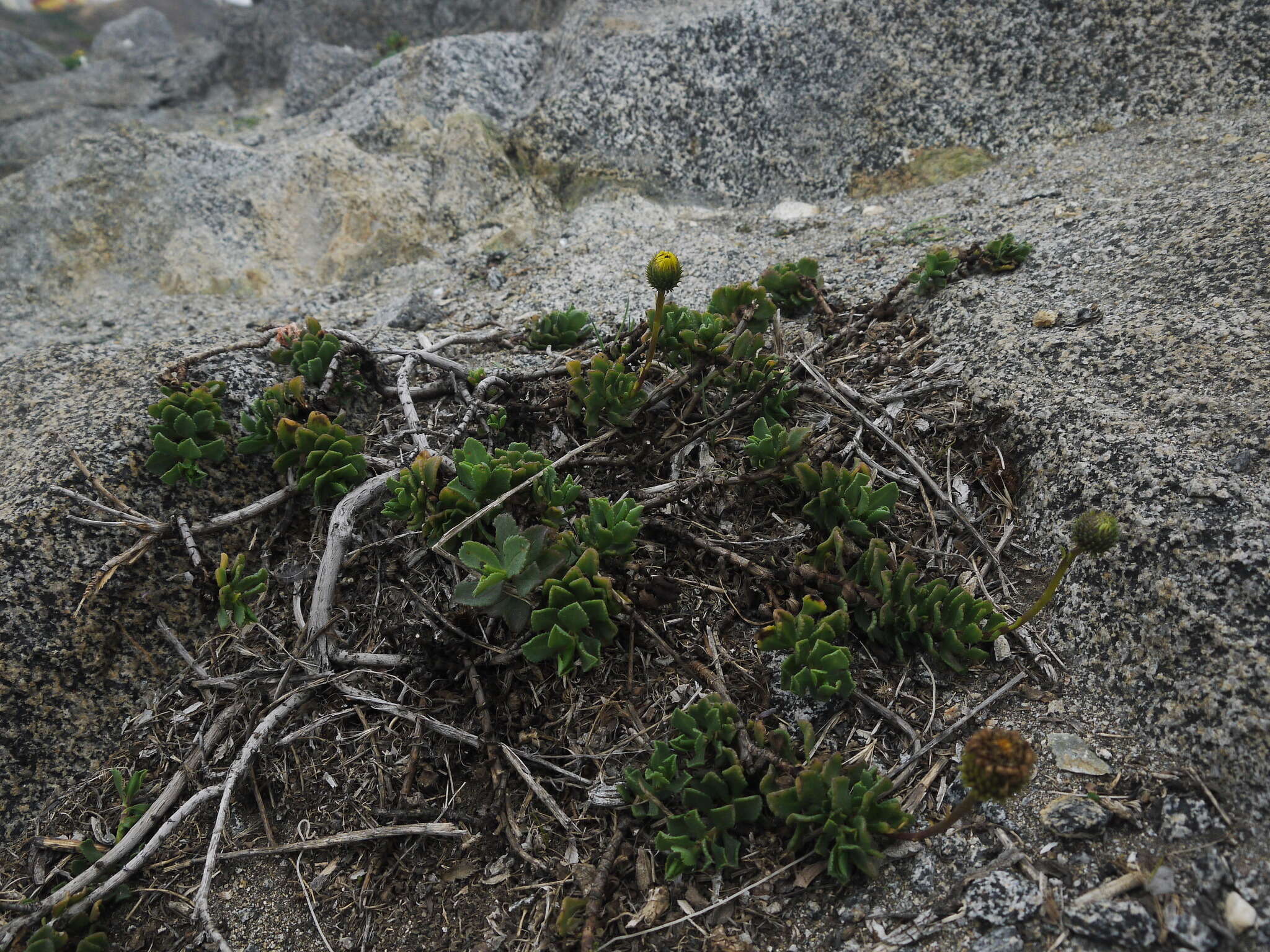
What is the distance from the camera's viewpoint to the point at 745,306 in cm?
330

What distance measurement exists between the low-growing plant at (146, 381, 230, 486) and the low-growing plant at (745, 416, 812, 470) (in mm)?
2012

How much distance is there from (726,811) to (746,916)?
0.25 meters

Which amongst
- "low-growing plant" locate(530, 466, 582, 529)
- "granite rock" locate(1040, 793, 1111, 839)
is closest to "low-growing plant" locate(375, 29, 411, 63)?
"low-growing plant" locate(530, 466, 582, 529)

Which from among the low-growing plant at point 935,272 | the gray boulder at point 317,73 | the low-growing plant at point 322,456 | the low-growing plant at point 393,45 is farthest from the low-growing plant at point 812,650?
the low-growing plant at point 393,45

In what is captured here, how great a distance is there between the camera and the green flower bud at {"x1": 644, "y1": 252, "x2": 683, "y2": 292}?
2.68 m

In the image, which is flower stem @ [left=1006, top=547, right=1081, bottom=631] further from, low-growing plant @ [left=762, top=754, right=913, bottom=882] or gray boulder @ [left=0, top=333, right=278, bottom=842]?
gray boulder @ [left=0, top=333, right=278, bottom=842]

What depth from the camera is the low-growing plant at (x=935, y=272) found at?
11.2 ft

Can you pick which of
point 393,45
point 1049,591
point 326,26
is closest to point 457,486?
point 1049,591

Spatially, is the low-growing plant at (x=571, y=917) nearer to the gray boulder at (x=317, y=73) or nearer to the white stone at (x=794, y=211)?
the white stone at (x=794, y=211)

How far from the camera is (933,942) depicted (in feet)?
5.81

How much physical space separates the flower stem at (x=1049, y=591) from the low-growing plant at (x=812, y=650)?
0.48m

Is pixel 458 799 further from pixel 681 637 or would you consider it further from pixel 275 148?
pixel 275 148

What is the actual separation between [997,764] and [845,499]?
3.49ft

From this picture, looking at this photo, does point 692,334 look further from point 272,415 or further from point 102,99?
point 102,99
